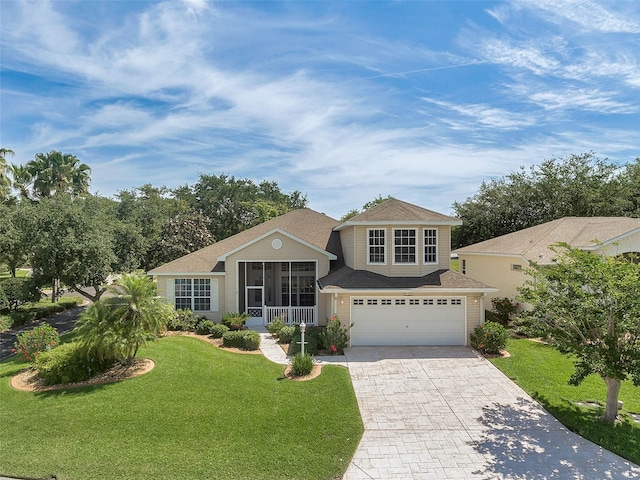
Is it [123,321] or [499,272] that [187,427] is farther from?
[499,272]

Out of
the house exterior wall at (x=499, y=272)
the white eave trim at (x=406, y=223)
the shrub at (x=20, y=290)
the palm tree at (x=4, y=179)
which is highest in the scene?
the palm tree at (x=4, y=179)

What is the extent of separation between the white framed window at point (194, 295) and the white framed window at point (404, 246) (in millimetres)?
9744

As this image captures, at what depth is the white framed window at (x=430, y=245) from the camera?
1727 cm

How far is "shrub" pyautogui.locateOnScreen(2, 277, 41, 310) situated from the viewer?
70.4 ft

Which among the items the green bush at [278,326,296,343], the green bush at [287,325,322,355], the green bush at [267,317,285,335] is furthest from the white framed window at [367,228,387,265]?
the green bush at [267,317,285,335]

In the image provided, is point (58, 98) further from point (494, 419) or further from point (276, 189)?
point (276, 189)

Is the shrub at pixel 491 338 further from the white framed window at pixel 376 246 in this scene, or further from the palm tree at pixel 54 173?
the palm tree at pixel 54 173

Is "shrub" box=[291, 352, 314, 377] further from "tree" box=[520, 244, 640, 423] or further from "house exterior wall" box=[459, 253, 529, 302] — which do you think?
"house exterior wall" box=[459, 253, 529, 302]

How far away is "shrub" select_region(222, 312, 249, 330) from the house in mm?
744

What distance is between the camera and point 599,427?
887 centimetres

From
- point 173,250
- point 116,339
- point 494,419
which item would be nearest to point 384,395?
point 494,419

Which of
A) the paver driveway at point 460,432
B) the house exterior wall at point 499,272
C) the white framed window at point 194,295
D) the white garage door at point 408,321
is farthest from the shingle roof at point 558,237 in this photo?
the white framed window at point 194,295

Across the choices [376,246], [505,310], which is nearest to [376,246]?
[376,246]

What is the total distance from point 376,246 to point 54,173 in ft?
112
